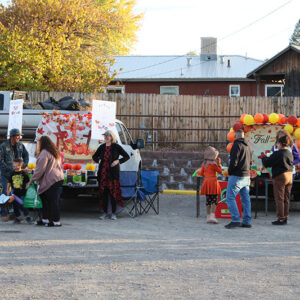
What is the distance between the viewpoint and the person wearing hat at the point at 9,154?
11695 millimetres

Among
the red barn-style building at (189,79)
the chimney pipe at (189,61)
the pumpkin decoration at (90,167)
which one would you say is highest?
the chimney pipe at (189,61)

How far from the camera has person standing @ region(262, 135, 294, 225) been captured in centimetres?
1151

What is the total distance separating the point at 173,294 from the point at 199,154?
44.8ft

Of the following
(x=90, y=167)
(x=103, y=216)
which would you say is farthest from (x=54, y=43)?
(x=103, y=216)

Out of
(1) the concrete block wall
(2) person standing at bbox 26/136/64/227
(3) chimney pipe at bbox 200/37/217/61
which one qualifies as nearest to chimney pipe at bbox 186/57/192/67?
(3) chimney pipe at bbox 200/37/217/61

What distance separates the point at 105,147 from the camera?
1222cm

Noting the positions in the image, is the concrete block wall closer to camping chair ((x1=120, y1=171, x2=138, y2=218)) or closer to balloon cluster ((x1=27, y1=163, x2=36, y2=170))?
camping chair ((x1=120, y1=171, x2=138, y2=218))

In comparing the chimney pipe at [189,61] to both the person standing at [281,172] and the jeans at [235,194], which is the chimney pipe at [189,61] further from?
the jeans at [235,194]

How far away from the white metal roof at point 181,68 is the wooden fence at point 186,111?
1255 centimetres

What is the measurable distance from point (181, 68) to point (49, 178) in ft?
94.3

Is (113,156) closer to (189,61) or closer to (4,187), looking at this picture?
(4,187)

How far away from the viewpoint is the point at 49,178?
10945 millimetres

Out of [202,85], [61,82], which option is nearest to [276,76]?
[202,85]

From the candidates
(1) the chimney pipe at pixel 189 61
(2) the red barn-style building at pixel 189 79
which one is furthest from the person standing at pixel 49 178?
(1) the chimney pipe at pixel 189 61
